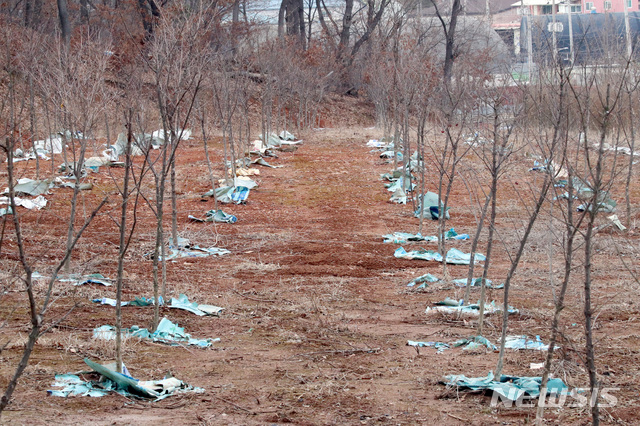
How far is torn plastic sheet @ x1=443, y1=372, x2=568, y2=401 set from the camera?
4.57 meters

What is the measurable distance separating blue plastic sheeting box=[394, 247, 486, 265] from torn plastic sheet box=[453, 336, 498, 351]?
14.6ft

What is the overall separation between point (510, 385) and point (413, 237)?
7.63 meters

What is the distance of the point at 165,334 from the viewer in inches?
249

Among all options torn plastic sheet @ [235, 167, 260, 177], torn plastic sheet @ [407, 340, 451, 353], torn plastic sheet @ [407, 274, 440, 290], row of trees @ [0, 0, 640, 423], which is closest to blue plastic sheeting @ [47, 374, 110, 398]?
row of trees @ [0, 0, 640, 423]

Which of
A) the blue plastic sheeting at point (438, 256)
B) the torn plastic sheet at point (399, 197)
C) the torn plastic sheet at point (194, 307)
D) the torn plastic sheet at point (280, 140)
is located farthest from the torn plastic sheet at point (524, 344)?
the torn plastic sheet at point (280, 140)

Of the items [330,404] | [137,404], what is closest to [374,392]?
[330,404]

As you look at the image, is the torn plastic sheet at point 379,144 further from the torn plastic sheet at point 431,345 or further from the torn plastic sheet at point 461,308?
the torn plastic sheet at point 431,345

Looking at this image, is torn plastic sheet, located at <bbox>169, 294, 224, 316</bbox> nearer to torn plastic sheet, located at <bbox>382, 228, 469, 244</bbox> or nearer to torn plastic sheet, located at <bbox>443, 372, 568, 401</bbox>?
torn plastic sheet, located at <bbox>443, 372, 568, 401</bbox>

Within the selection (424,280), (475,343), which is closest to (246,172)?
(424,280)

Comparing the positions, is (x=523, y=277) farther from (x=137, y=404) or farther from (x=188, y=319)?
(x=137, y=404)

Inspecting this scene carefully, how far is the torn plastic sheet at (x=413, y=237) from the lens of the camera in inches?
479

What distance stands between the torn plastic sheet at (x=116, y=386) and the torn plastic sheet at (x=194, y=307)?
233cm

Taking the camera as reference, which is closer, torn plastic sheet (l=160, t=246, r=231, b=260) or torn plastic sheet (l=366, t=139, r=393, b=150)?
torn plastic sheet (l=160, t=246, r=231, b=260)

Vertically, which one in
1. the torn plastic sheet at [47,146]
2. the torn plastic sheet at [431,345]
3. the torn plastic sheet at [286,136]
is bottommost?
the torn plastic sheet at [431,345]
